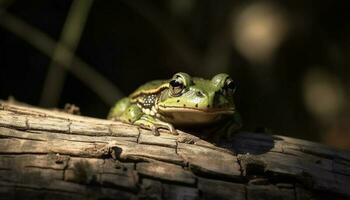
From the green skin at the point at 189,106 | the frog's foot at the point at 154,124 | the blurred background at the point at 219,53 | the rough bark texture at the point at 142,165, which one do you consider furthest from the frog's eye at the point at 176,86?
the blurred background at the point at 219,53

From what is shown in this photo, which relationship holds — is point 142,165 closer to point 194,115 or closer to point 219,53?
point 194,115

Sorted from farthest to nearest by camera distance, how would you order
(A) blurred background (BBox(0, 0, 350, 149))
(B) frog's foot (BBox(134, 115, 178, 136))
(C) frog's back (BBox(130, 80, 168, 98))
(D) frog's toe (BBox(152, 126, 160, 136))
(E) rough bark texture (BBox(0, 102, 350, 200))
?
(A) blurred background (BBox(0, 0, 350, 149)) → (C) frog's back (BBox(130, 80, 168, 98)) → (B) frog's foot (BBox(134, 115, 178, 136)) → (D) frog's toe (BBox(152, 126, 160, 136)) → (E) rough bark texture (BBox(0, 102, 350, 200))

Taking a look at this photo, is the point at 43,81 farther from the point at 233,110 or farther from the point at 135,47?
the point at 233,110

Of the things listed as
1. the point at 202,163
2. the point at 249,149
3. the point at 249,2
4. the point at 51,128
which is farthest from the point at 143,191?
the point at 249,2

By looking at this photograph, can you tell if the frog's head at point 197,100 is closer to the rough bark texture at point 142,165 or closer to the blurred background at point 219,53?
the rough bark texture at point 142,165

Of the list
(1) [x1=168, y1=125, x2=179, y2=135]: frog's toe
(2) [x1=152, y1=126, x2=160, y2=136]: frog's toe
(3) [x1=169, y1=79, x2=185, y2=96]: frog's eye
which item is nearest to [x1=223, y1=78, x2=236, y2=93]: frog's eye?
(3) [x1=169, y1=79, x2=185, y2=96]: frog's eye

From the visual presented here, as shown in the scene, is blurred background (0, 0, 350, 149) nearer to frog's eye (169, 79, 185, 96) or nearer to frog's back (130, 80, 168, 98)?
frog's back (130, 80, 168, 98)

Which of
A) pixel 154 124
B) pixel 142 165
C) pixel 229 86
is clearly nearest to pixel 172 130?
pixel 154 124
